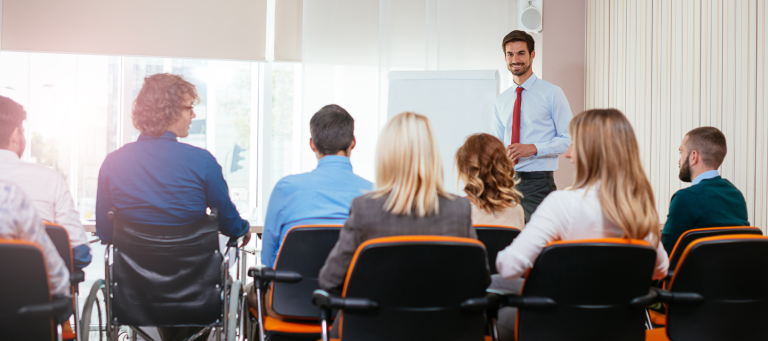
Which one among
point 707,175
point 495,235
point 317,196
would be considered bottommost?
point 495,235

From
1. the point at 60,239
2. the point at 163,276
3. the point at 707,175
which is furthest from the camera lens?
the point at 707,175

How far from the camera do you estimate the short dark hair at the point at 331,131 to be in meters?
2.10

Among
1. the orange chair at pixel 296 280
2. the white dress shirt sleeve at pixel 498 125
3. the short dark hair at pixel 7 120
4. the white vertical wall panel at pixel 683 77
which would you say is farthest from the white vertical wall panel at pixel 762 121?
the short dark hair at pixel 7 120

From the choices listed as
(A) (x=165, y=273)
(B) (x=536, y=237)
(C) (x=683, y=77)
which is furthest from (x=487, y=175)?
(C) (x=683, y=77)

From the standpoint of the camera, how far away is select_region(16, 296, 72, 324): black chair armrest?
Answer: 1.35 m

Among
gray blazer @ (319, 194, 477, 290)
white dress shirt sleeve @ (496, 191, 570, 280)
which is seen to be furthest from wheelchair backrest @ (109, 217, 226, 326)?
white dress shirt sleeve @ (496, 191, 570, 280)

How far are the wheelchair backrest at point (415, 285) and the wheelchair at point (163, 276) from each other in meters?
0.87

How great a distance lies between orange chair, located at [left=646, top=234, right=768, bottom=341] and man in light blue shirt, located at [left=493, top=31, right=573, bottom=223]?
190cm

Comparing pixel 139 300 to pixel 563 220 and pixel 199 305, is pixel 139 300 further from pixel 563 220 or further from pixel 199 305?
pixel 563 220

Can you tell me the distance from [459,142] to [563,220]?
105 inches

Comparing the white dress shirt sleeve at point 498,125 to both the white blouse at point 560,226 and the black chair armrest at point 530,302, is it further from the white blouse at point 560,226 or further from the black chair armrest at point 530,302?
the black chair armrest at point 530,302

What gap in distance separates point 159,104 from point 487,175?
Result: 144cm

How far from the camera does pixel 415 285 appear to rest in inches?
53.1

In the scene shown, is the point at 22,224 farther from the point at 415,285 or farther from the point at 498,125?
the point at 498,125
